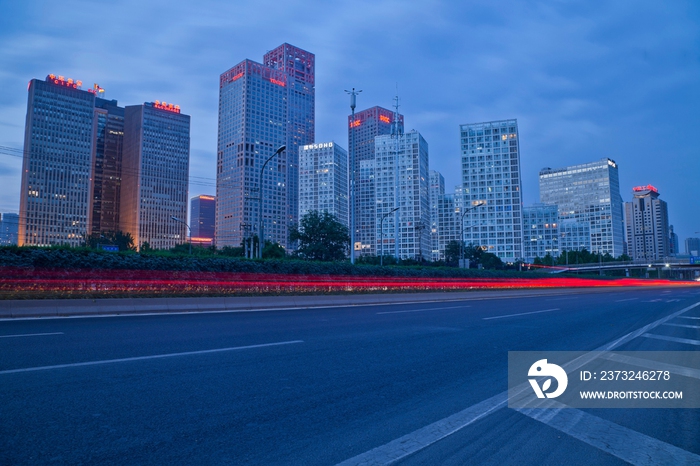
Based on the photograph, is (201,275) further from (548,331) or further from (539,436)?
(539,436)

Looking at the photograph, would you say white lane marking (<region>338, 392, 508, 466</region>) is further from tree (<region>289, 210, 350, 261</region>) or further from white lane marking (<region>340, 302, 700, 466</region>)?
tree (<region>289, 210, 350, 261</region>)

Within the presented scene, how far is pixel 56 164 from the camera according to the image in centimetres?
16100

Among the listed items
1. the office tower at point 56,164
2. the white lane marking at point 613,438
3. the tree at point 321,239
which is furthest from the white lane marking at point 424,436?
the office tower at point 56,164

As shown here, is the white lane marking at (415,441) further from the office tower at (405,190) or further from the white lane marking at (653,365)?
the office tower at (405,190)

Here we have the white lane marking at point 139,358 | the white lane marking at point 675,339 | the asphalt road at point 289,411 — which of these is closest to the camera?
the asphalt road at point 289,411

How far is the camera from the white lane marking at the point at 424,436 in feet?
11.5

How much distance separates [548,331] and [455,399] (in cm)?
716

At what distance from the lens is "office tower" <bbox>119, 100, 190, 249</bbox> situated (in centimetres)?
17725

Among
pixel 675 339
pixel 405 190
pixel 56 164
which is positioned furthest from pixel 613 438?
pixel 56 164

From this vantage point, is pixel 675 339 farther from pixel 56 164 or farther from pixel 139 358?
pixel 56 164

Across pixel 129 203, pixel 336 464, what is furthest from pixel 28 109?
pixel 336 464

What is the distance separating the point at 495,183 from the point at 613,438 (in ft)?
498

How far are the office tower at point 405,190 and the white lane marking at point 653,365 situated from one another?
160 meters

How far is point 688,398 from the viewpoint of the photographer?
17.5ft
